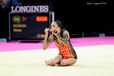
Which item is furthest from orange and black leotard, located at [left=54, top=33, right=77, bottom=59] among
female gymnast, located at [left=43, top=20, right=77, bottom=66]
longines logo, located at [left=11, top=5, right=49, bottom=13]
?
longines logo, located at [left=11, top=5, right=49, bottom=13]

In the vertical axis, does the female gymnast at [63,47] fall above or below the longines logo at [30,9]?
below

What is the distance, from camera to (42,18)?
35.6 ft

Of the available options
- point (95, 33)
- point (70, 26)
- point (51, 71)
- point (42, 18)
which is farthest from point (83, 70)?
point (95, 33)

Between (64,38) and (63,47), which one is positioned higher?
(64,38)

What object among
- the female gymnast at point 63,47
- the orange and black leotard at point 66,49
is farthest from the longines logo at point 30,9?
the orange and black leotard at point 66,49

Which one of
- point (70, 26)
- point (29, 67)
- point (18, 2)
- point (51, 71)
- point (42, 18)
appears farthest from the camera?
point (70, 26)

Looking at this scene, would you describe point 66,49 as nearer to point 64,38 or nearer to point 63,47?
point 63,47

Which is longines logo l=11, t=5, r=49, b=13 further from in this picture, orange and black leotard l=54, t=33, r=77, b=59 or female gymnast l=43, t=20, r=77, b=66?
orange and black leotard l=54, t=33, r=77, b=59

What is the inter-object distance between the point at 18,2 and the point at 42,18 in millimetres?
1943

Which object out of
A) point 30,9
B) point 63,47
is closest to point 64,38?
point 63,47

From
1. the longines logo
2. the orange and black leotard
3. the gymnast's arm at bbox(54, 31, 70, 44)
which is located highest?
the longines logo

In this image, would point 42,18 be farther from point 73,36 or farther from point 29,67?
point 29,67

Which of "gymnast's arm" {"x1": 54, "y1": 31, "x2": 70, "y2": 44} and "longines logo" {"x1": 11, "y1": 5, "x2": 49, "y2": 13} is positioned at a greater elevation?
"longines logo" {"x1": 11, "y1": 5, "x2": 49, "y2": 13}

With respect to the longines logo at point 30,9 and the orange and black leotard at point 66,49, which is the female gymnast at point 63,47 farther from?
the longines logo at point 30,9
